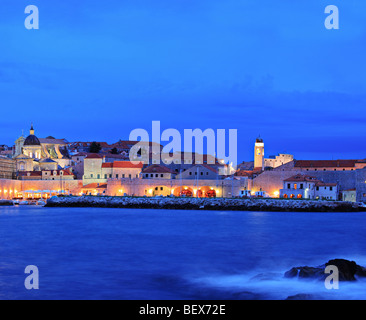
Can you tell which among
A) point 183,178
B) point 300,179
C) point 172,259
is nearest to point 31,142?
point 183,178

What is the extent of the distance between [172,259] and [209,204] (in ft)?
86.3

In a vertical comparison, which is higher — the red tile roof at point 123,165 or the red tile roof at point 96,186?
the red tile roof at point 123,165

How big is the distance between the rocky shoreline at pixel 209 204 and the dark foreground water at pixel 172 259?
542 inches

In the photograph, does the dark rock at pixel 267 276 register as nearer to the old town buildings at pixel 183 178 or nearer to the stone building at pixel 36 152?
the old town buildings at pixel 183 178

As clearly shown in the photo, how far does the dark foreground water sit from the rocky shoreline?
13769 millimetres

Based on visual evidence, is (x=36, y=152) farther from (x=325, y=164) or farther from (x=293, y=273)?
(x=293, y=273)

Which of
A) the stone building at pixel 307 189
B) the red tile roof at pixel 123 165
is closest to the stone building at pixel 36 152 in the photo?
the red tile roof at pixel 123 165

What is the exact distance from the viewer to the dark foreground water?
29.8 feet

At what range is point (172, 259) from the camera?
1337cm

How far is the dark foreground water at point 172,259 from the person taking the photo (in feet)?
29.8

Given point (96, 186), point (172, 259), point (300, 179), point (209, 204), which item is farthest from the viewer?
point (96, 186)
